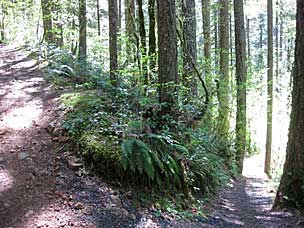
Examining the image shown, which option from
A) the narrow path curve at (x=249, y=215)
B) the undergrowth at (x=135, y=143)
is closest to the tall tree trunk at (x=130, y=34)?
the undergrowth at (x=135, y=143)

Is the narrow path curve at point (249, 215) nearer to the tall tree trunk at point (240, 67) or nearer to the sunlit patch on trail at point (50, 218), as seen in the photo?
the sunlit patch on trail at point (50, 218)

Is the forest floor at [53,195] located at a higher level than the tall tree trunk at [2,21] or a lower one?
lower

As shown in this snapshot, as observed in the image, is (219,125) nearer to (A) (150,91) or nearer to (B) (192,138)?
(B) (192,138)

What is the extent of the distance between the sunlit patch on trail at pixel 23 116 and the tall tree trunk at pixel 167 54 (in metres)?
2.64

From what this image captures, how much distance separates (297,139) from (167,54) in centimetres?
309

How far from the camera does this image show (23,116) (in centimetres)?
736

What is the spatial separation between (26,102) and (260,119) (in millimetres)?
30056

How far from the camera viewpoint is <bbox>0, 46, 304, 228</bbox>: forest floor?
15.2 ft

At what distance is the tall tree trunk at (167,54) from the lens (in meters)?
7.50

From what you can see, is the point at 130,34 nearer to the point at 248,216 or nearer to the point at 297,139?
the point at 297,139

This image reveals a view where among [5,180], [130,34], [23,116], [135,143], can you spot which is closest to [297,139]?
[135,143]

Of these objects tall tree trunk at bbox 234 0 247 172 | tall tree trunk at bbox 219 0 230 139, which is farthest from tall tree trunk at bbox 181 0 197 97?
tall tree trunk at bbox 234 0 247 172

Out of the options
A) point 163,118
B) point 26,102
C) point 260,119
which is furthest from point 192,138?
point 260,119

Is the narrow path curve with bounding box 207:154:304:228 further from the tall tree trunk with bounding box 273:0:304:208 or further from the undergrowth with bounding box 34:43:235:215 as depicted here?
the undergrowth with bounding box 34:43:235:215
